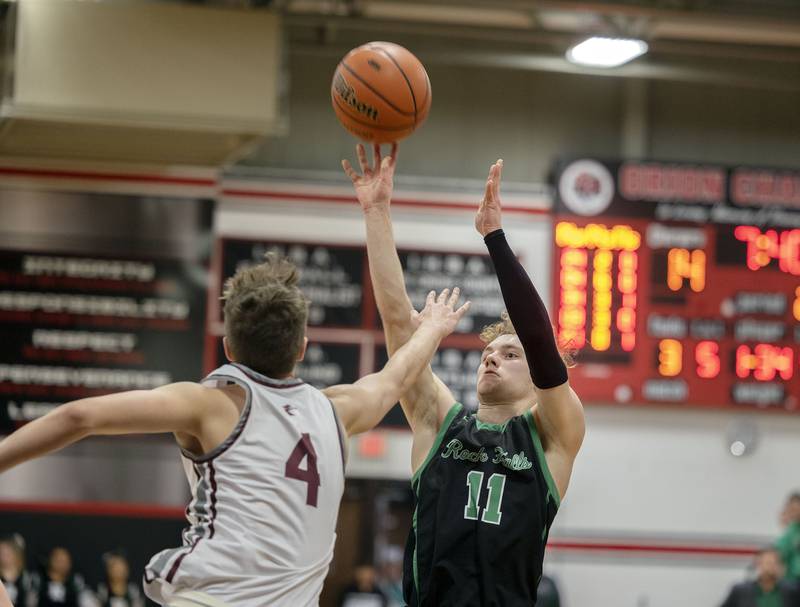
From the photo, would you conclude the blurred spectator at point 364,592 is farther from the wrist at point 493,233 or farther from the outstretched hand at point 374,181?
the wrist at point 493,233

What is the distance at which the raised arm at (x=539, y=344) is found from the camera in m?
3.78

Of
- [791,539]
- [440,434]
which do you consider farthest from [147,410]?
[791,539]

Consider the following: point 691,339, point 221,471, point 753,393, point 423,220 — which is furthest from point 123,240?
point 221,471

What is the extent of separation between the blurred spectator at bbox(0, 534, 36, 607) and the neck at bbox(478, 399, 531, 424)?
5919 mm

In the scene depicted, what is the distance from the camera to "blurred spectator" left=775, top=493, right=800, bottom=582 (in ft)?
31.7

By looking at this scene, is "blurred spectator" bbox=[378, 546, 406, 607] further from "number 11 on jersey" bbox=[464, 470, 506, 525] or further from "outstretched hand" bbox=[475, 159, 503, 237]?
"outstretched hand" bbox=[475, 159, 503, 237]

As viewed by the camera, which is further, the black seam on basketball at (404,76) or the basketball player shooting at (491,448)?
the black seam on basketball at (404,76)

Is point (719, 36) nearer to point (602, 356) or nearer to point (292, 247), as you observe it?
point (602, 356)

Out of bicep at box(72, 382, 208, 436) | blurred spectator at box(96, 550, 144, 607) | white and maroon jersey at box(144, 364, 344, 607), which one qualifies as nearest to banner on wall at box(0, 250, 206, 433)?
blurred spectator at box(96, 550, 144, 607)

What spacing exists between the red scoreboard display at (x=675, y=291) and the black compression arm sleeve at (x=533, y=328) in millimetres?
5693

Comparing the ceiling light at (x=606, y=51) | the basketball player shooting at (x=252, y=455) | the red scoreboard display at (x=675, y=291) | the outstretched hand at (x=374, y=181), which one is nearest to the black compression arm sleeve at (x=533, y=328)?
the outstretched hand at (x=374, y=181)

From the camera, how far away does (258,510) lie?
10.1 ft

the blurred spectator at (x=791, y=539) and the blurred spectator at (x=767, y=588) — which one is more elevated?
the blurred spectator at (x=791, y=539)

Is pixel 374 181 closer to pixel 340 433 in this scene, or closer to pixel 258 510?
pixel 340 433
